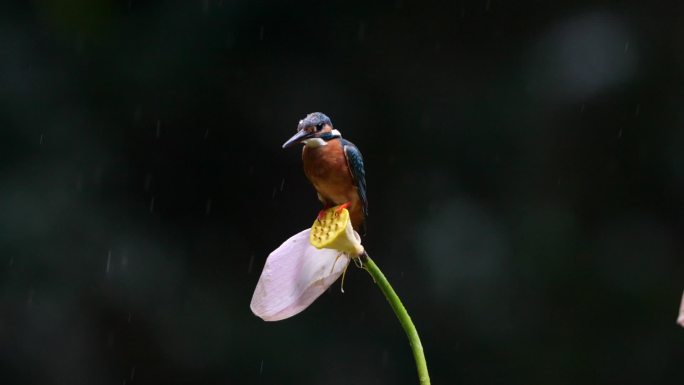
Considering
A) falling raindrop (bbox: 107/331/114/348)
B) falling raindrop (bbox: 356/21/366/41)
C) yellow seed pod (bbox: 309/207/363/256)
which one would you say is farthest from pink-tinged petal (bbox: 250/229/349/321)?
falling raindrop (bbox: 107/331/114/348)

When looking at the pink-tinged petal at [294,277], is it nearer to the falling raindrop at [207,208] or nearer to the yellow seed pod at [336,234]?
the yellow seed pod at [336,234]

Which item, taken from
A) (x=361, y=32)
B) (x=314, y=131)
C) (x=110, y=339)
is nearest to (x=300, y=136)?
(x=314, y=131)

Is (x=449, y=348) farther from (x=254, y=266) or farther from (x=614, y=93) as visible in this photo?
(x=614, y=93)

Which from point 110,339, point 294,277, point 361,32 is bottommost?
point 110,339

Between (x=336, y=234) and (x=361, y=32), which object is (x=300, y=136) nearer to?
(x=336, y=234)

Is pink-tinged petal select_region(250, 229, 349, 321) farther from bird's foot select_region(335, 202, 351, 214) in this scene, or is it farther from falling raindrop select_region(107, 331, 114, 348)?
falling raindrop select_region(107, 331, 114, 348)

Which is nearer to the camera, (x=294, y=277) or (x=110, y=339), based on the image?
(x=294, y=277)

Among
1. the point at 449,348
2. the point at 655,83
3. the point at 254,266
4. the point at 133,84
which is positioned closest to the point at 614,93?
the point at 655,83
